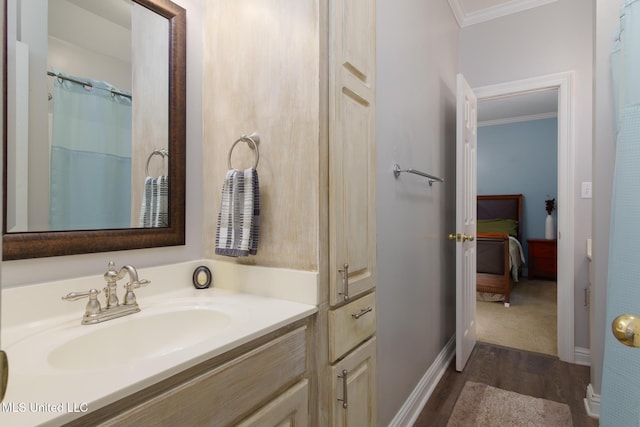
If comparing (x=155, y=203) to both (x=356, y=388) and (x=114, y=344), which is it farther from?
(x=356, y=388)

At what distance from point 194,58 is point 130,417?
1250 mm

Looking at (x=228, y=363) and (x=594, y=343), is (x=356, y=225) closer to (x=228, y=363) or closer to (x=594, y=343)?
(x=228, y=363)

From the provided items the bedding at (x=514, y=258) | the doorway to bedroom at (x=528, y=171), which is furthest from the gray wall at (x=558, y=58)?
the bedding at (x=514, y=258)

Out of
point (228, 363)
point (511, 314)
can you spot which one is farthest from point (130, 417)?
point (511, 314)

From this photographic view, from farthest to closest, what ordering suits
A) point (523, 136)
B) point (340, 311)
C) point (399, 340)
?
1. point (523, 136)
2. point (399, 340)
3. point (340, 311)

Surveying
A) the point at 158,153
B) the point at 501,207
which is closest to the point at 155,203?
the point at 158,153

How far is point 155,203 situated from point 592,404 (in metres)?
2.45

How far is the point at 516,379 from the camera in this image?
7.74 feet

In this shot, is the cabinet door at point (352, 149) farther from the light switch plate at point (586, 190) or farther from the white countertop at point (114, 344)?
the light switch plate at point (586, 190)

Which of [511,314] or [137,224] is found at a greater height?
[137,224]

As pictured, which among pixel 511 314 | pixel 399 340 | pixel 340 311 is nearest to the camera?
pixel 340 311

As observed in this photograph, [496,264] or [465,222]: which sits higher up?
[465,222]

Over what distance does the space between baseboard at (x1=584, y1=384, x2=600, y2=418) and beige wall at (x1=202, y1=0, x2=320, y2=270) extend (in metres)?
1.91

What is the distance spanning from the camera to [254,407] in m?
0.90
